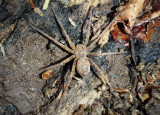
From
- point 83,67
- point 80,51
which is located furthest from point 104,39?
point 83,67

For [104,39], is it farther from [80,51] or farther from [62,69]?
[62,69]

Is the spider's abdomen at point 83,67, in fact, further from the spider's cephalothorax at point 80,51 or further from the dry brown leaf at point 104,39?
the dry brown leaf at point 104,39

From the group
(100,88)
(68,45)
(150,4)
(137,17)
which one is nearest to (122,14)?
(137,17)

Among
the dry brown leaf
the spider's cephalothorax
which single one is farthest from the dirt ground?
the spider's cephalothorax

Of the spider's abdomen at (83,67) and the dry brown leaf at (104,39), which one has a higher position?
the dry brown leaf at (104,39)

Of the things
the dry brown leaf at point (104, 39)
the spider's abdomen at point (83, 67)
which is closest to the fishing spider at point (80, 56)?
the spider's abdomen at point (83, 67)

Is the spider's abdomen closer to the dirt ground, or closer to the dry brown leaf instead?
the dirt ground
